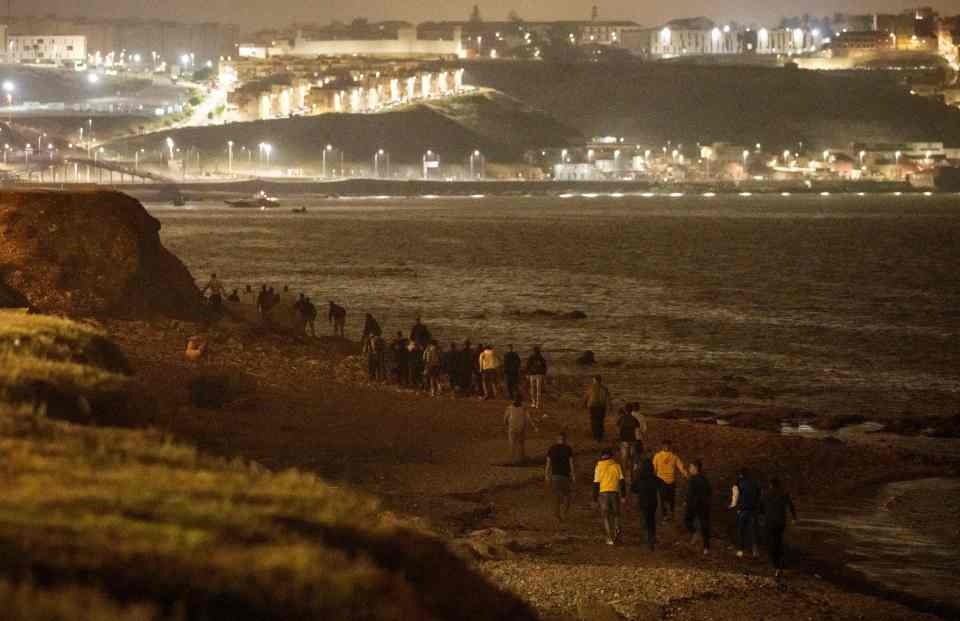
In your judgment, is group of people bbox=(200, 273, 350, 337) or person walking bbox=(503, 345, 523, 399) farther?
group of people bbox=(200, 273, 350, 337)

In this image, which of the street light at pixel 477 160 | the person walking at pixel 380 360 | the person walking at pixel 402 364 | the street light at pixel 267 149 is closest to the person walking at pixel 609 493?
the person walking at pixel 402 364

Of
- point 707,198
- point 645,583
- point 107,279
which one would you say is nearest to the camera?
point 645,583

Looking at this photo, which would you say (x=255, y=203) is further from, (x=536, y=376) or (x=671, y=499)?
(x=671, y=499)

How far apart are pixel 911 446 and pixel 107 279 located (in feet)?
44.9

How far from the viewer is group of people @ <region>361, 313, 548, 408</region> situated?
22.9 meters

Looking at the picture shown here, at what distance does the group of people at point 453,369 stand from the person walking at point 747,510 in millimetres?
8882

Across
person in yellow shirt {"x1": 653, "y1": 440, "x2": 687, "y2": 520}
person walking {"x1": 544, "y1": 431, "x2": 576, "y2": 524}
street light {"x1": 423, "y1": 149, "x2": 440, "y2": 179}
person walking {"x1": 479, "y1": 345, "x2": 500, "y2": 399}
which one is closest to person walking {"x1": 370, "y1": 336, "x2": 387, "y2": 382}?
person walking {"x1": 479, "y1": 345, "x2": 500, "y2": 399}

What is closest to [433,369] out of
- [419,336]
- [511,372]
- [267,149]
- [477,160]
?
[511,372]

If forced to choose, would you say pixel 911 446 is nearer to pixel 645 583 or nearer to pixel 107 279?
pixel 645 583

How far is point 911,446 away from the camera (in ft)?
71.7

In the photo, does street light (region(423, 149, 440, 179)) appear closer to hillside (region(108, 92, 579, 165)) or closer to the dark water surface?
hillside (region(108, 92, 579, 165))

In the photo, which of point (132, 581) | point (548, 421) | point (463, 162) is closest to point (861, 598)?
point (132, 581)

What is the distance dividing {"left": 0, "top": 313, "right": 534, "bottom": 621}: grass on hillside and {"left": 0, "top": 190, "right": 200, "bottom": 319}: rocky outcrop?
16.2 meters

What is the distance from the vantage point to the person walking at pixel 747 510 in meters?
13.6
